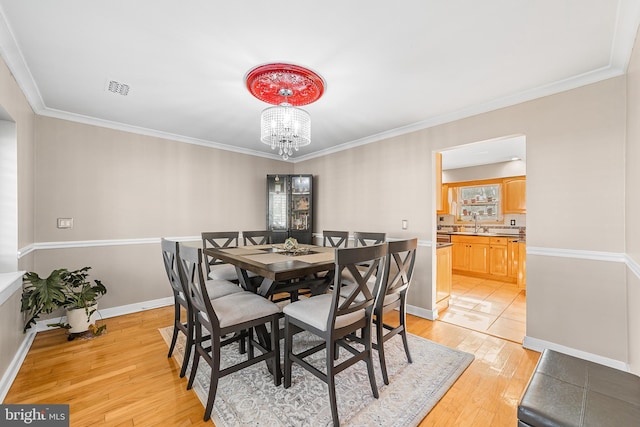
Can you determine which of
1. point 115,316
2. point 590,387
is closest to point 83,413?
point 115,316

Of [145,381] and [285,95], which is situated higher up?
[285,95]

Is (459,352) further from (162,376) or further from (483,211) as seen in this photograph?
(483,211)

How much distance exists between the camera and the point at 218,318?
1.73 m

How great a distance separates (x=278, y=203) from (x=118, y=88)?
275 centimetres

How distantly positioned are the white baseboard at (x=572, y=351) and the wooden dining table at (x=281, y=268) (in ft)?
6.42

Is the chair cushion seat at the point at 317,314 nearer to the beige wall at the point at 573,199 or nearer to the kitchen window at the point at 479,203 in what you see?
the beige wall at the point at 573,199

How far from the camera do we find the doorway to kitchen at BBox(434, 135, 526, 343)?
348 cm

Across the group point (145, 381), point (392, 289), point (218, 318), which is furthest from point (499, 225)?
point (145, 381)

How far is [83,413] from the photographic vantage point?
5.47ft

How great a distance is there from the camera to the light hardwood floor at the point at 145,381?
5.42 ft

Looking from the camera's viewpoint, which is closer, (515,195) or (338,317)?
A: (338,317)

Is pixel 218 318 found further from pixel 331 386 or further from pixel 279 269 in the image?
pixel 331 386

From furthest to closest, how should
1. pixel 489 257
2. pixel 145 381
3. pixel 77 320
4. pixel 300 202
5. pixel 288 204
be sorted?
1. pixel 489 257
2. pixel 300 202
3. pixel 288 204
4. pixel 77 320
5. pixel 145 381

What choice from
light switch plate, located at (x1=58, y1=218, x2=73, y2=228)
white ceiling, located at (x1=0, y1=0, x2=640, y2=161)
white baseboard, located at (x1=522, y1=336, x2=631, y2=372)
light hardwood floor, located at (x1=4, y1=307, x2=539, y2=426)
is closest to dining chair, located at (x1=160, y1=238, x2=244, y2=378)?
light hardwood floor, located at (x1=4, y1=307, x2=539, y2=426)
